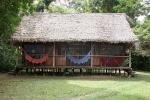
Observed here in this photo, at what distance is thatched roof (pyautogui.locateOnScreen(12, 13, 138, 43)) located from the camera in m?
27.2

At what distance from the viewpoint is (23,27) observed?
93.7ft

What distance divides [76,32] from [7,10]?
8838 millimetres

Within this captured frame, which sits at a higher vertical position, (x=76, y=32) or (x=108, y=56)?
(x=76, y=32)

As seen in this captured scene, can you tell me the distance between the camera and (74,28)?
1128 inches

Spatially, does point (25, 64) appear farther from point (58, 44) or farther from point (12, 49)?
point (12, 49)

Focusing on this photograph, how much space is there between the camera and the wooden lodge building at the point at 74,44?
27.3m

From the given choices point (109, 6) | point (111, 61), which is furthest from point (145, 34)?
point (109, 6)

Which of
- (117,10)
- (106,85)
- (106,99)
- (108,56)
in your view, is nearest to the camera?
(106,99)

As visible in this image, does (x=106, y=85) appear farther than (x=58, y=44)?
No

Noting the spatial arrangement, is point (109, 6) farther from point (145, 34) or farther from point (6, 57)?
point (6, 57)

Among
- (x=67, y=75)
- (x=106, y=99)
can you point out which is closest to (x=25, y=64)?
(x=67, y=75)

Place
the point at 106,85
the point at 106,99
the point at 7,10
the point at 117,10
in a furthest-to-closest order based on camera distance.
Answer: the point at 117,10 → the point at 106,85 → the point at 7,10 → the point at 106,99

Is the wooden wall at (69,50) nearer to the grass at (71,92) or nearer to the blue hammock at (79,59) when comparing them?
the blue hammock at (79,59)

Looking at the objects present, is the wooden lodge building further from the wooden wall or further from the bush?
the bush
